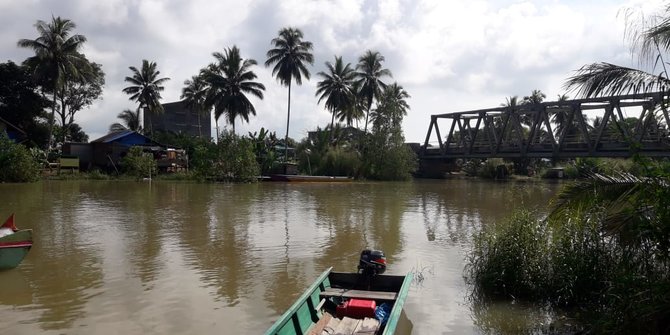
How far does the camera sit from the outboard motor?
7.73m

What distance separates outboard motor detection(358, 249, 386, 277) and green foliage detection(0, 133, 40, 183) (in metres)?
32.6

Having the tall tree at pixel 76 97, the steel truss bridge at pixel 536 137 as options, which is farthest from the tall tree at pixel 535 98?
the tall tree at pixel 76 97

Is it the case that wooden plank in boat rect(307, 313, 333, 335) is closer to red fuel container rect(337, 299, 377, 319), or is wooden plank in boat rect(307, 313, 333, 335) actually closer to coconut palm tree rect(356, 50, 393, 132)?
red fuel container rect(337, 299, 377, 319)

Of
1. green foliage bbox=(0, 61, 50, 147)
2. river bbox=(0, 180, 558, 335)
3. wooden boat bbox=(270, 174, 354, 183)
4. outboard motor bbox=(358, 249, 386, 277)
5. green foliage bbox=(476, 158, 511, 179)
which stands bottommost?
river bbox=(0, 180, 558, 335)

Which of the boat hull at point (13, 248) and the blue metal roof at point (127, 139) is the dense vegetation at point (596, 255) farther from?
the blue metal roof at point (127, 139)

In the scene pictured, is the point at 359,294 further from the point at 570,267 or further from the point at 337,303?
the point at 570,267

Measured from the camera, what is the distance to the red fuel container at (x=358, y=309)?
6535 mm

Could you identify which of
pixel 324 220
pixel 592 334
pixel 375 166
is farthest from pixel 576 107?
pixel 592 334

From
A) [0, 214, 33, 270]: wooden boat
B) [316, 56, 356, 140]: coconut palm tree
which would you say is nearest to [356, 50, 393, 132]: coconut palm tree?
[316, 56, 356, 140]: coconut palm tree

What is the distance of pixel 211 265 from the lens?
34.8 ft

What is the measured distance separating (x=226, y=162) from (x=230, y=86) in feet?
37.3

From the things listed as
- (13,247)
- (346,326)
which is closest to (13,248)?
(13,247)

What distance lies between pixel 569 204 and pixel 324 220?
11981mm

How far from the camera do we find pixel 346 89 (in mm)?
55688
